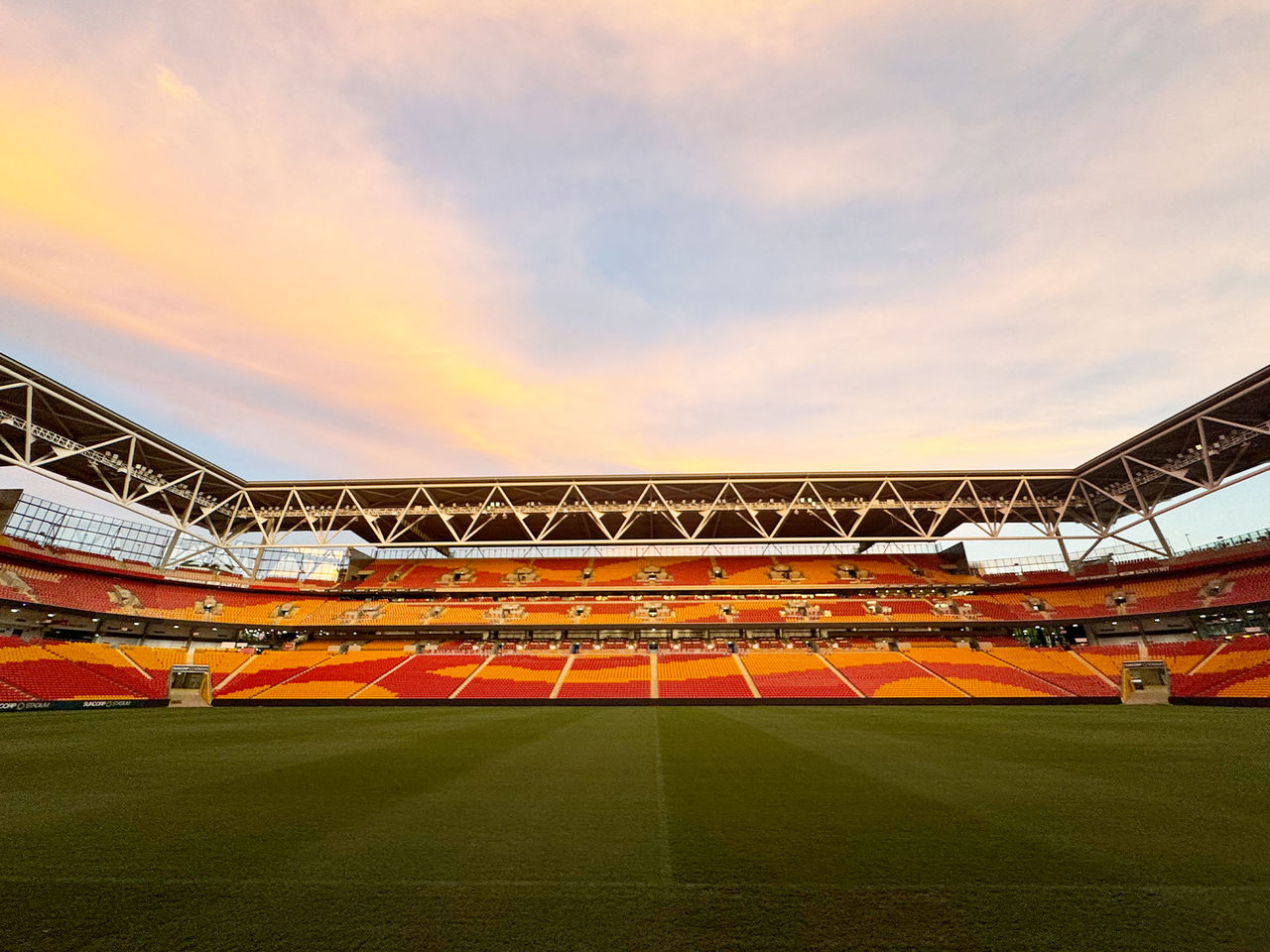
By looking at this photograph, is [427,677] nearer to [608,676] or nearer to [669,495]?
Result: [608,676]

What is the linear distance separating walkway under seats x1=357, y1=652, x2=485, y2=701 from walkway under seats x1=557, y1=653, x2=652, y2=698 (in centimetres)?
654

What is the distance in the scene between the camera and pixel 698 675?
101 ft

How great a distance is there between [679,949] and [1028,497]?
1870 inches

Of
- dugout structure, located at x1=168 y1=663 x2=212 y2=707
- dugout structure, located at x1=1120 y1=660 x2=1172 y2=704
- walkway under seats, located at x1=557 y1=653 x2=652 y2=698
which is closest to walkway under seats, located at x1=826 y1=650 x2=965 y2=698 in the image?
dugout structure, located at x1=1120 y1=660 x2=1172 y2=704

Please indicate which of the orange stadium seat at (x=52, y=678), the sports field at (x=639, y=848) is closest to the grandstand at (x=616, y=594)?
the orange stadium seat at (x=52, y=678)

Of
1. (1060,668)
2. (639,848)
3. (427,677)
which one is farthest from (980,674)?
(427,677)

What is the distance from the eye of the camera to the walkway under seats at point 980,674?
27.2 metres

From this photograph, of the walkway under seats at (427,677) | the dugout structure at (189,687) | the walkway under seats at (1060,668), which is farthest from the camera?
the walkway under seats at (427,677)

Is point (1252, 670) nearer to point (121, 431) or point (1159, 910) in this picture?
point (1159, 910)

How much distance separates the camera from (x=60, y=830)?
230 inches

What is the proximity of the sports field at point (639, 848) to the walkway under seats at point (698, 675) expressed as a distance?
17233mm

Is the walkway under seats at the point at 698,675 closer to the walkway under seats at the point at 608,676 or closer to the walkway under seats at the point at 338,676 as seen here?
the walkway under seats at the point at 608,676

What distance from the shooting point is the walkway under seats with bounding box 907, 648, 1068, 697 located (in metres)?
27.2

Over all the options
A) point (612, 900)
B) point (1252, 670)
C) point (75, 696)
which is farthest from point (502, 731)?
point (1252, 670)
